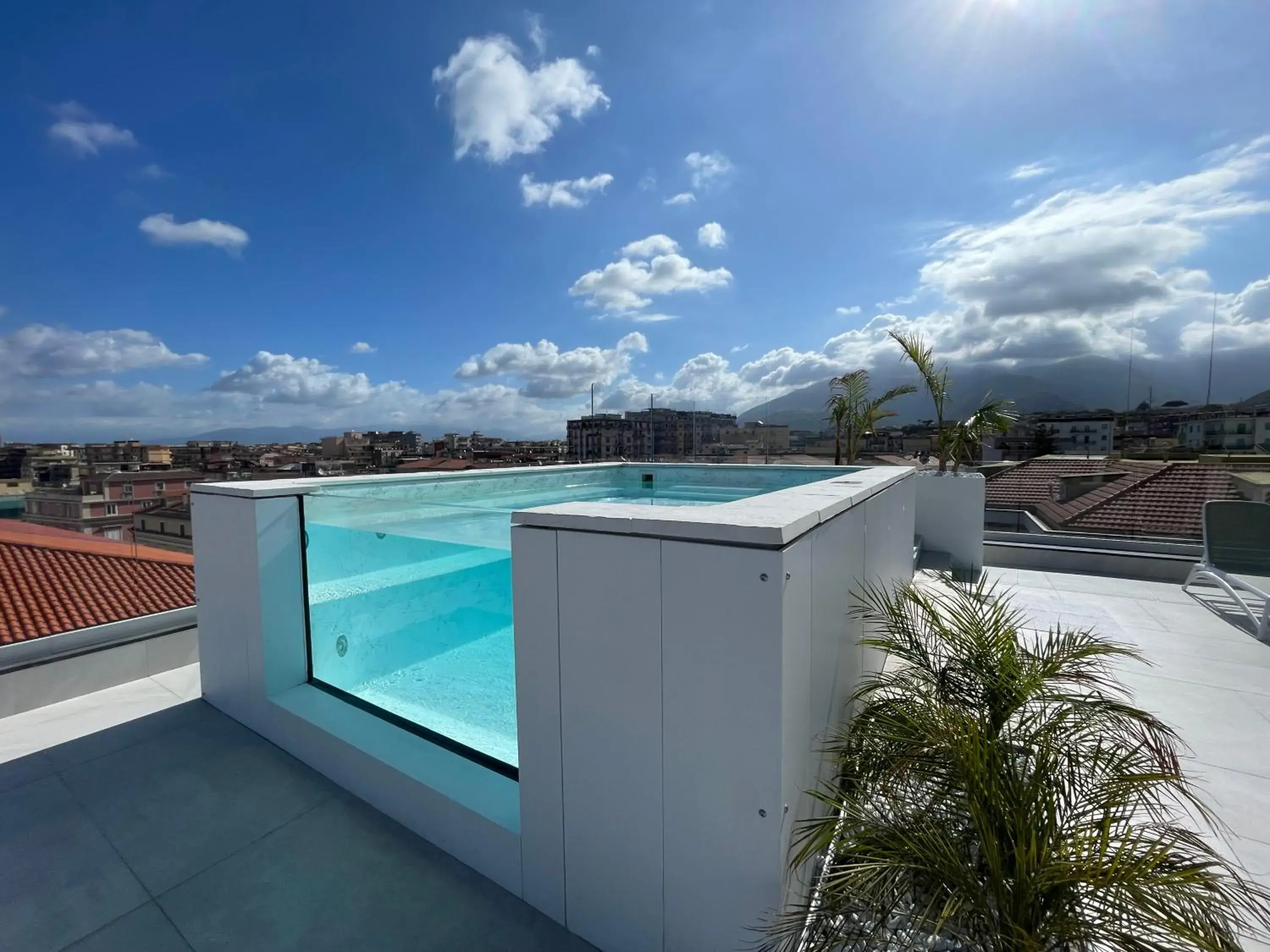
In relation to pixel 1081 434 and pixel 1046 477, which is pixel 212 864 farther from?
pixel 1081 434

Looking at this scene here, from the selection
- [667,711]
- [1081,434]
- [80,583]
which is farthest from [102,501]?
[1081,434]

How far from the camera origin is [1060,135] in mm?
7574

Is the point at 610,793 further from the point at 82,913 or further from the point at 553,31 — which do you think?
the point at 553,31

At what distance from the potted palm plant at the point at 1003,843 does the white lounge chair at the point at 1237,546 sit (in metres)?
5.11

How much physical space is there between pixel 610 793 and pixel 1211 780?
Result: 339 centimetres

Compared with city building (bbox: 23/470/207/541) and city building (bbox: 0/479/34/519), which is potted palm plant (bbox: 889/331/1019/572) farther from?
city building (bbox: 0/479/34/519)

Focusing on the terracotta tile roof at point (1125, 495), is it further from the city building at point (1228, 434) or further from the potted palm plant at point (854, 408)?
the potted palm plant at point (854, 408)

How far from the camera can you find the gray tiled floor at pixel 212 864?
1.90 metres

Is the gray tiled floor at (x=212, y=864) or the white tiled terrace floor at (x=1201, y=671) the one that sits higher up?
the gray tiled floor at (x=212, y=864)

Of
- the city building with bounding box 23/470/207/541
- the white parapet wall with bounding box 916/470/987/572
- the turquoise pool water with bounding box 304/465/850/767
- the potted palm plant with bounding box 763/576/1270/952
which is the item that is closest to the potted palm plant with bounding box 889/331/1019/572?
Answer: the white parapet wall with bounding box 916/470/987/572

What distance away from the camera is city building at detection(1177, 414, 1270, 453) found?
6.61m

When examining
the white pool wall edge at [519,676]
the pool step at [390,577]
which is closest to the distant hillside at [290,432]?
the white pool wall edge at [519,676]

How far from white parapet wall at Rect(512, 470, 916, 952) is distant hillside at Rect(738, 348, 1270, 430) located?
314 inches

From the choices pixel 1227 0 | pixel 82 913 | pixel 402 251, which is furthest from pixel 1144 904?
pixel 402 251
